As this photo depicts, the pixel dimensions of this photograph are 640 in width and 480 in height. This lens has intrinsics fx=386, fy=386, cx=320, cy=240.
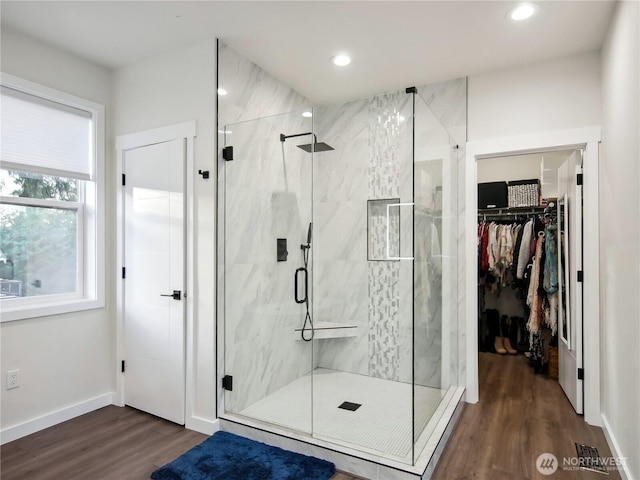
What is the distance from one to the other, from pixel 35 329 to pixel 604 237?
4048 millimetres

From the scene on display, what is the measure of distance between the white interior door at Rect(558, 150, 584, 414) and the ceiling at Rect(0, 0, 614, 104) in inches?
40.5

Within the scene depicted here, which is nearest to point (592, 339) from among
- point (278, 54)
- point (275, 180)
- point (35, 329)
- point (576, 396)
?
point (576, 396)

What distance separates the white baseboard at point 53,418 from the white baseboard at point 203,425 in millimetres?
852

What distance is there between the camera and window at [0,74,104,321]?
8.66 feet

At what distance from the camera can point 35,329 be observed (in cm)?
270

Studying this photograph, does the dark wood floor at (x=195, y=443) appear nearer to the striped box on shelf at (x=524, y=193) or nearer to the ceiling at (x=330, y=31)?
the striped box on shelf at (x=524, y=193)

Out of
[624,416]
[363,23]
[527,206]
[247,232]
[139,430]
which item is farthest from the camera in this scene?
[527,206]

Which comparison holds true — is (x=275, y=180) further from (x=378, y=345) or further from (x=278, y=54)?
(x=378, y=345)

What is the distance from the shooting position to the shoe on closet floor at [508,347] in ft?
15.6

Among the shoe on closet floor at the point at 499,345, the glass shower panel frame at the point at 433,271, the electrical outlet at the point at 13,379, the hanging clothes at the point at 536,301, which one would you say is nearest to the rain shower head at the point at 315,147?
the glass shower panel frame at the point at 433,271

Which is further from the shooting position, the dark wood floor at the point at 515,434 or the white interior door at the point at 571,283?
the white interior door at the point at 571,283

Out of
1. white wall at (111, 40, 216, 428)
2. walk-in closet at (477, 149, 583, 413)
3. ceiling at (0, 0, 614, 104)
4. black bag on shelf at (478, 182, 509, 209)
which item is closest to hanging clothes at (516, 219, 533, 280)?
walk-in closet at (477, 149, 583, 413)

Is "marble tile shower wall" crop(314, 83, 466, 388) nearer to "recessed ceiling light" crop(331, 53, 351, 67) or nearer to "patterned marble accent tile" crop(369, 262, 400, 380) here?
"patterned marble accent tile" crop(369, 262, 400, 380)

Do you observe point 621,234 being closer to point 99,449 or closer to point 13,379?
point 99,449
